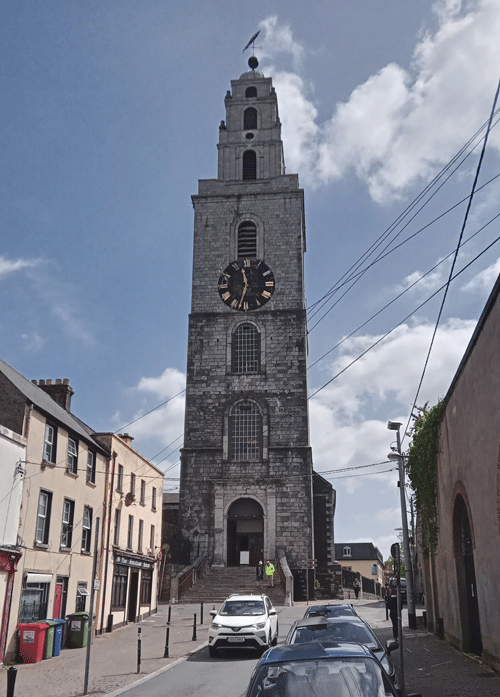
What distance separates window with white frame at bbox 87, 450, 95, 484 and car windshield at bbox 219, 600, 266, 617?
756cm

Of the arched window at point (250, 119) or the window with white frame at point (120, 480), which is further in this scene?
the arched window at point (250, 119)

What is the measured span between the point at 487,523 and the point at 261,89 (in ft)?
151

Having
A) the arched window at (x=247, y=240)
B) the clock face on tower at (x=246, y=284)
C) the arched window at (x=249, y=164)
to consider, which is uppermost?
the arched window at (x=249, y=164)

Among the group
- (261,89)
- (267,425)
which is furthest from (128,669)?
(261,89)

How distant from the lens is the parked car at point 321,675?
626cm

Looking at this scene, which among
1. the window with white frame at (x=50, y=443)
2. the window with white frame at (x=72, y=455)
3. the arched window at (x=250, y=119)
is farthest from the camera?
the arched window at (x=250, y=119)

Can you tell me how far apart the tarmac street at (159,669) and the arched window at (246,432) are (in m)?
19.4

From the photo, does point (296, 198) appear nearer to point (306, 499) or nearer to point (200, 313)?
point (200, 313)

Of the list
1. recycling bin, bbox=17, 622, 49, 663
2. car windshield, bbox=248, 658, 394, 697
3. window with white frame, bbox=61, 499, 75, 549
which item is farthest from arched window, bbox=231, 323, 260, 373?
car windshield, bbox=248, 658, 394, 697

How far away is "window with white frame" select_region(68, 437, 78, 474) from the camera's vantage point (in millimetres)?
20909

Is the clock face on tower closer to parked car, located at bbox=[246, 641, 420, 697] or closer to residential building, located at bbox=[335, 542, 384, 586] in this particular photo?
parked car, located at bbox=[246, 641, 420, 697]

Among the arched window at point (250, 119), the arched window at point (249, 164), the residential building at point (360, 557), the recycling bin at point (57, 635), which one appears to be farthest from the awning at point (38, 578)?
the residential building at point (360, 557)

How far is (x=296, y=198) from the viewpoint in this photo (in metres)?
46.5

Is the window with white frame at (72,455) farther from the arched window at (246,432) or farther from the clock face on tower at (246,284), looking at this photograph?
the clock face on tower at (246,284)
